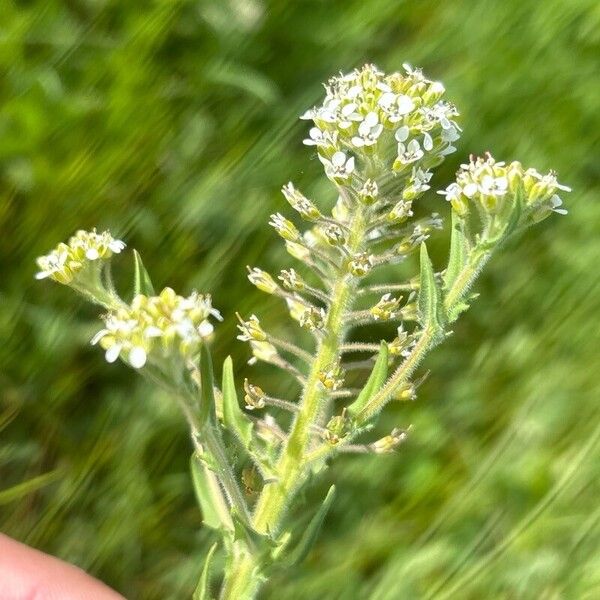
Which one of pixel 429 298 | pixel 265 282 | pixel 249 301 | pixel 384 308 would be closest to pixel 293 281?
pixel 265 282

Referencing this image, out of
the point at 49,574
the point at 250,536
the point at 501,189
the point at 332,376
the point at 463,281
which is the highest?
the point at 501,189

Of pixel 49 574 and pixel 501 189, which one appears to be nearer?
pixel 501 189

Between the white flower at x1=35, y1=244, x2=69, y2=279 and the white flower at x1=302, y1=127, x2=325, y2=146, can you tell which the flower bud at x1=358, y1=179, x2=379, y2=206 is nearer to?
the white flower at x1=302, y1=127, x2=325, y2=146

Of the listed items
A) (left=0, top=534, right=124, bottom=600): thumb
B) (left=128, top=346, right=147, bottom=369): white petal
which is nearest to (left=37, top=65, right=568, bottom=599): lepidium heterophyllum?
(left=128, top=346, right=147, bottom=369): white petal

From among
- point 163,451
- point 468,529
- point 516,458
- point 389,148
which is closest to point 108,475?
point 163,451

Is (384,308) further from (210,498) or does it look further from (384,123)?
(210,498)

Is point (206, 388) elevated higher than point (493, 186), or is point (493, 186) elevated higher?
point (493, 186)

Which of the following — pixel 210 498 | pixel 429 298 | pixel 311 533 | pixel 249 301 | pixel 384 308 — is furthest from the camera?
pixel 249 301
